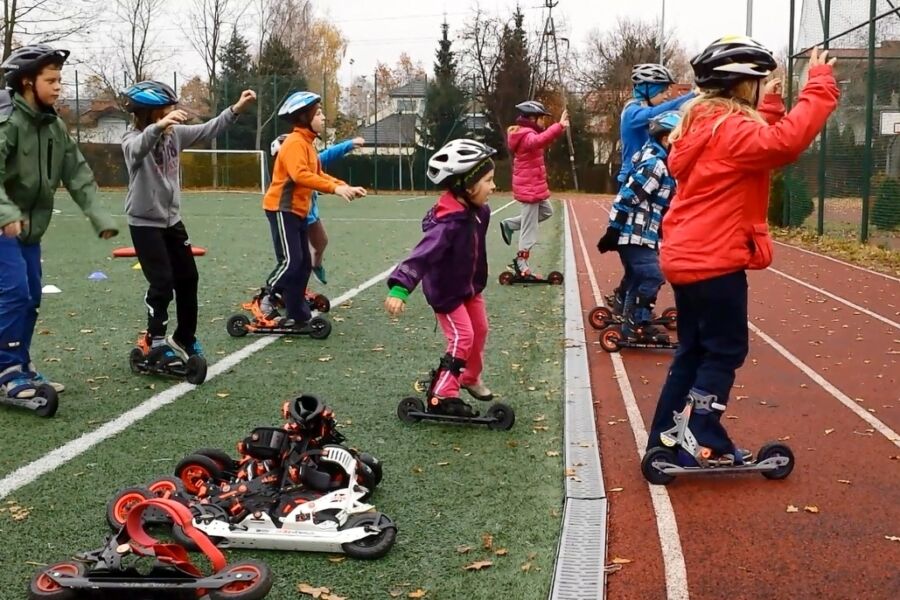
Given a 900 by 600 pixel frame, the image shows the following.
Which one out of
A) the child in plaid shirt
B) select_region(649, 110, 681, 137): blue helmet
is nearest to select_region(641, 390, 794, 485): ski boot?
the child in plaid shirt

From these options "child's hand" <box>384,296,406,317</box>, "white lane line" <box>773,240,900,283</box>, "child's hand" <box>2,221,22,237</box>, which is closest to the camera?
"child's hand" <box>384,296,406,317</box>

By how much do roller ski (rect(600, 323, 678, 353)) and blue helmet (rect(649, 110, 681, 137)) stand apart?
1.66 m

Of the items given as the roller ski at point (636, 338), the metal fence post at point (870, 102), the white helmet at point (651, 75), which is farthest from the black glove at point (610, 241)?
the metal fence post at point (870, 102)

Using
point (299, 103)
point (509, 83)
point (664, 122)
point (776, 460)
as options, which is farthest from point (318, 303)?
point (509, 83)

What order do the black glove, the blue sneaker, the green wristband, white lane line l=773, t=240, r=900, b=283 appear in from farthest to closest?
white lane line l=773, t=240, r=900, b=283, the black glove, the blue sneaker, the green wristband

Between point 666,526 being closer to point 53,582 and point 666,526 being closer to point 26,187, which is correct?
point 53,582

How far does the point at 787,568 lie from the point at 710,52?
236cm

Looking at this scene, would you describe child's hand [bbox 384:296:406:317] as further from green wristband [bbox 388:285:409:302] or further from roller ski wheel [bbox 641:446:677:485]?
roller ski wheel [bbox 641:446:677:485]

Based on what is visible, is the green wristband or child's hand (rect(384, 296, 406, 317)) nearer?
child's hand (rect(384, 296, 406, 317))

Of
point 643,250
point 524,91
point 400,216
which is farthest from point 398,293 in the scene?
point 524,91

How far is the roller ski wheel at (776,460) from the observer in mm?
4895

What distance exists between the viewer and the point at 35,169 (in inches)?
236

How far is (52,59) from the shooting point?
19.4 feet

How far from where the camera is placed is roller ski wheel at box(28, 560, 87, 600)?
3.29m
